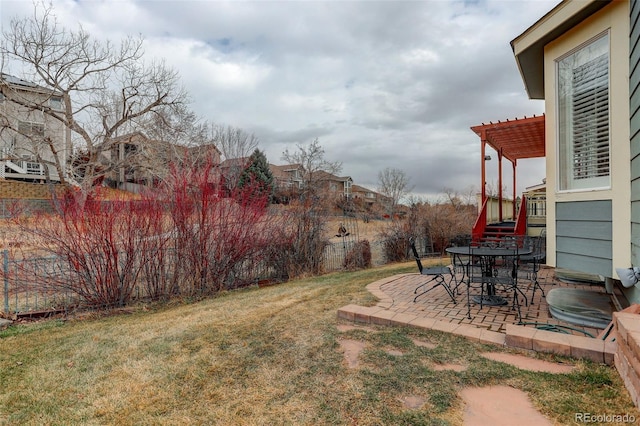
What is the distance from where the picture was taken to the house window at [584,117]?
3.47m

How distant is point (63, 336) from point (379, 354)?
3816mm

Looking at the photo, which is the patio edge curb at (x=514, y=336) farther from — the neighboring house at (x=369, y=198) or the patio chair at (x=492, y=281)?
the neighboring house at (x=369, y=198)

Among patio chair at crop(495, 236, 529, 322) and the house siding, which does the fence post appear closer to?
patio chair at crop(495, 236, 529, 322)

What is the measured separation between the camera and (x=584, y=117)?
3.72 m

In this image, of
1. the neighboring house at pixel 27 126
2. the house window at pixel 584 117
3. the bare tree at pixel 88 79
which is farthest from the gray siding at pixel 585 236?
the neighboring house at pixel 27 126

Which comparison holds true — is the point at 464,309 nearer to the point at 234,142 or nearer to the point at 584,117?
the point at 584,117

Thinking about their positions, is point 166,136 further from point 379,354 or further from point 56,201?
point 379,354

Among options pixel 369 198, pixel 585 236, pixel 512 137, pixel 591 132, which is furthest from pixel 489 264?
pixel 369 198

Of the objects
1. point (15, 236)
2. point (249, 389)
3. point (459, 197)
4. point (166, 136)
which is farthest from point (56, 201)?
point (459, 197)

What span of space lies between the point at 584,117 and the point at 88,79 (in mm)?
18153

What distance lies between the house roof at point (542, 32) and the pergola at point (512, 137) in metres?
2.04

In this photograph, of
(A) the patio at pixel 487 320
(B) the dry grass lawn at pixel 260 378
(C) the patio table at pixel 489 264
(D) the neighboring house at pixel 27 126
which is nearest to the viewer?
(B) the dry grass lawn at pixel 260 378

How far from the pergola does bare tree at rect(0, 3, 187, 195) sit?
14551mm

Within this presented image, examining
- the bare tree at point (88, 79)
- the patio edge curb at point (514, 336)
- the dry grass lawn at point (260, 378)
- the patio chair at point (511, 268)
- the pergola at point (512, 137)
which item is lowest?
the dry grass lawn at point (260, 378)
